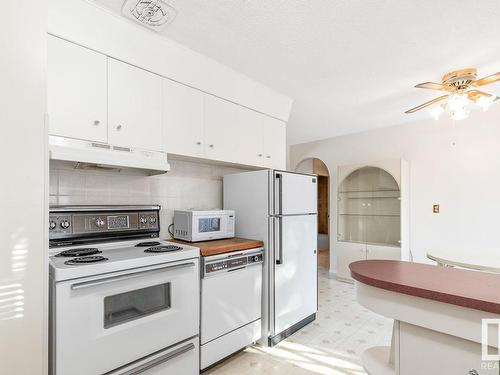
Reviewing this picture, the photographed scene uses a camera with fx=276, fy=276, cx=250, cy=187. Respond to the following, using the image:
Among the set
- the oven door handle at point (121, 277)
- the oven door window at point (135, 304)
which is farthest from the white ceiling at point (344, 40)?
the oven door window at point (135, 304)

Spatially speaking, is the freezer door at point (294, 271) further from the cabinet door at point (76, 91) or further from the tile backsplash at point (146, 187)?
the cabinet door at point (76, 91)

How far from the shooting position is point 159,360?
1.67m

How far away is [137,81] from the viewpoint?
193 centimetres

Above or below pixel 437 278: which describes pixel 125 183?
above

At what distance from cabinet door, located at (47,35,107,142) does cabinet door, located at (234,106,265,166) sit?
1171 millimetres

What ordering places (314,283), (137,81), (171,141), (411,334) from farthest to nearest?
1. (314,283)
2. (171,141)
3. (137,81)
4. (411,334)

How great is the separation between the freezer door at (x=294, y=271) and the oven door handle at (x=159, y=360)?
2.93 ft

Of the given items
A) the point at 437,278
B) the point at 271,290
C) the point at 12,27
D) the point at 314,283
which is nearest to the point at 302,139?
the point at 314,283

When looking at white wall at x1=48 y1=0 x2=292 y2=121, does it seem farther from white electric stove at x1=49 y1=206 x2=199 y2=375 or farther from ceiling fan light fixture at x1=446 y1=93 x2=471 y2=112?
ceiling fan light fixture at x1=446 y1=93 x2=471 y2=112

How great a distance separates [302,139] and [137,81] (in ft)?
11.4

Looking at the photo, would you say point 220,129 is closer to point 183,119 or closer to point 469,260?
point 183,119

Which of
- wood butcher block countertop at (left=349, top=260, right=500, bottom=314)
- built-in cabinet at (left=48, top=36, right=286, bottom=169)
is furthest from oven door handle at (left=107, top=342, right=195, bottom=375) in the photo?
built-in cabinet at (left=48, top=36, right=286, bottom=169)

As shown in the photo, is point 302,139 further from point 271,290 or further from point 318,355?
point 318,355

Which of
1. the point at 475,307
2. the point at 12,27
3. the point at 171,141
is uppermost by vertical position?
the point at 12,27
